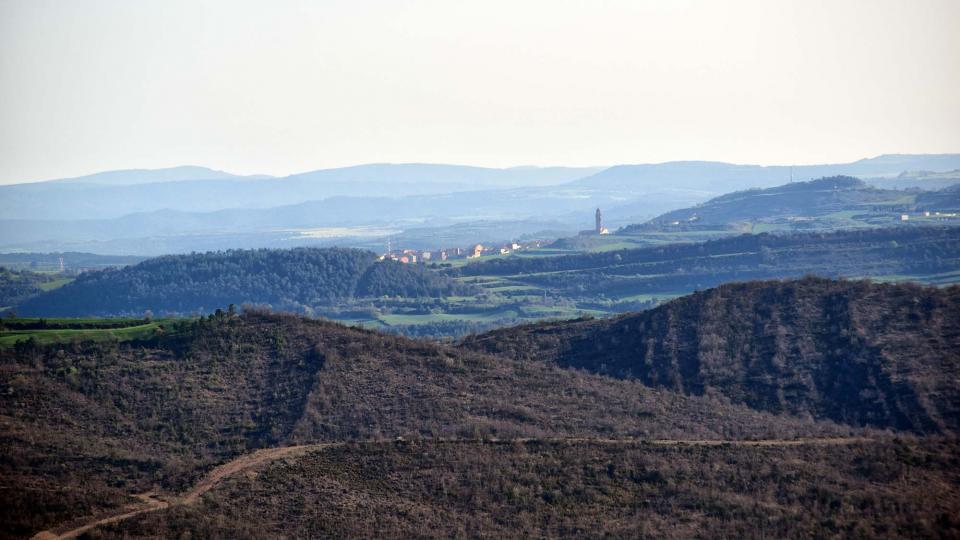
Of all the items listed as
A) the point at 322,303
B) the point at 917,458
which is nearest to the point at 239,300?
the point at 322,303

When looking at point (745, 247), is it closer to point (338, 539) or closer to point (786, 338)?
point (786, 338)

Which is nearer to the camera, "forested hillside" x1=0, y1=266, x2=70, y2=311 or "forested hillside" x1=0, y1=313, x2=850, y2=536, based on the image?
"forested hillside" x1=0, y1=313, x2=850, y2=536

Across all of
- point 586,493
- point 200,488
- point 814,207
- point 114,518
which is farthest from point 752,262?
point 114,518

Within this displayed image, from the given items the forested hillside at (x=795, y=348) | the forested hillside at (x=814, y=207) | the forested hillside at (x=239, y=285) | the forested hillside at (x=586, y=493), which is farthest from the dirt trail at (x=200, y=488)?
the forested hillside at (x=814, y=207)

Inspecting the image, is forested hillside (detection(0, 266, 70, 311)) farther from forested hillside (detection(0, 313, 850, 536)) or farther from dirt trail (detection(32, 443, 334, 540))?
dirt trail (detection(32, 443, 334, 540))

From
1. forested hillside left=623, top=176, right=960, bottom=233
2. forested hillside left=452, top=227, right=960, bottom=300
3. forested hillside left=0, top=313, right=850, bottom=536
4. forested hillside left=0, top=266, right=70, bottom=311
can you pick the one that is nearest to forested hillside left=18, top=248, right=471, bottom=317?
forested hillside left=0, top=266, right=70, bottom=311

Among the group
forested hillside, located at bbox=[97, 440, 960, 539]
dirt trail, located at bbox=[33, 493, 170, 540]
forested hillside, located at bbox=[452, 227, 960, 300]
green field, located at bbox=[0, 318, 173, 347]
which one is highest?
green field, located at bbox=[0, 318, 173, 347]
